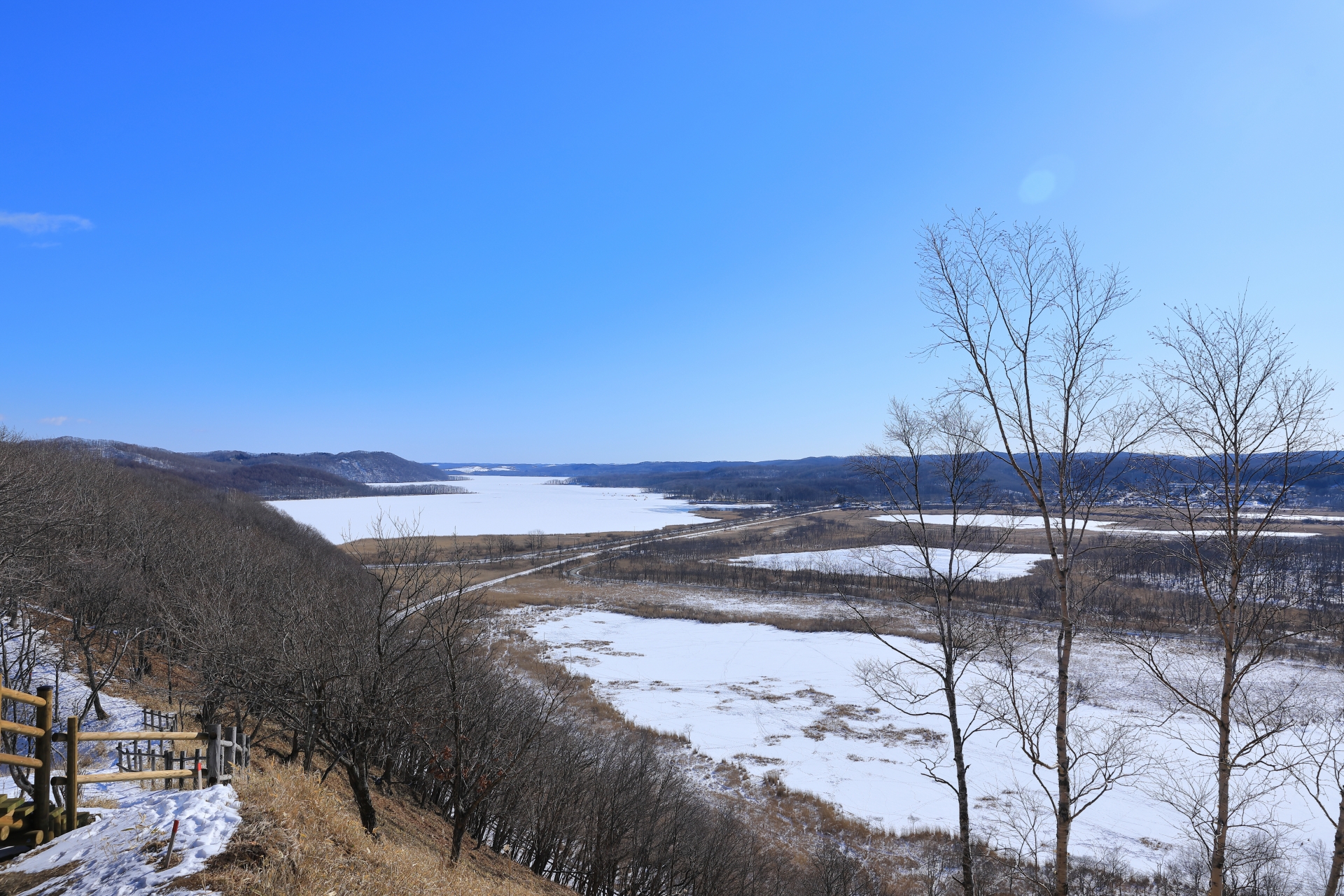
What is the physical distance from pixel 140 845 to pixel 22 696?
1.98 metres

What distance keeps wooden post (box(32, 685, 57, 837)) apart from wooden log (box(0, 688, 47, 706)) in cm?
8

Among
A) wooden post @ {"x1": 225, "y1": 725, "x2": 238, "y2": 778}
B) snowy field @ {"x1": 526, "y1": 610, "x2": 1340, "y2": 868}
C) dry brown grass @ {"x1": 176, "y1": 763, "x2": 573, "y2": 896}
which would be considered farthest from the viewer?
snowy field @ {"x1": 526, "y1": 610, "x2": 1340, "y2": 868}

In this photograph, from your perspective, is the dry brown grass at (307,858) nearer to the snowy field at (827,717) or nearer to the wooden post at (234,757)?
the wooden post at (234,757)

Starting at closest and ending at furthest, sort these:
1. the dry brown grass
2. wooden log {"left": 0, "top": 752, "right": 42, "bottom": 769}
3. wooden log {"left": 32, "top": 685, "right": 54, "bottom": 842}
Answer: the dry brown grass → wooden log {"left": 0, "top": 752, "right": 42, "bottom": 769} → wooden log {"left": 32, "top": 685, "right": 54, "bottom": 842}

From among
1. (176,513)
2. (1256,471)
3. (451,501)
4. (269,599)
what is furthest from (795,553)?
(451,501)

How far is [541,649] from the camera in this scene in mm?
A: 43094

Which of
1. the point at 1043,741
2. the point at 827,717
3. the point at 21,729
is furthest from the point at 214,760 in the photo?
the point at 1043,741

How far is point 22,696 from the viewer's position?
21.1ft

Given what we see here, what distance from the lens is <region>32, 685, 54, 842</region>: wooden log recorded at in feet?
22.8

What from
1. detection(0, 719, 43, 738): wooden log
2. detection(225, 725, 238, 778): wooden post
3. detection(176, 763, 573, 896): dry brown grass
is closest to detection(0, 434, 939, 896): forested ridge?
detection(225, 725, 238, 778): wooden post

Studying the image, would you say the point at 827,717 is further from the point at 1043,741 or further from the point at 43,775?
the point at 43,775

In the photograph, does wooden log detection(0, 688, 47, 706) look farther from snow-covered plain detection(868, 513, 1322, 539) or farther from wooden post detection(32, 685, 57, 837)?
snow-covered plain detection(868, 513, 1322, 539)

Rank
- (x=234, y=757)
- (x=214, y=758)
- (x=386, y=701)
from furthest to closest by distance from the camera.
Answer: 1. (x=386, y=701)
2. (x=234, y=757)
3. (x=214, y=758)

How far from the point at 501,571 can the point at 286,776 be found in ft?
229
